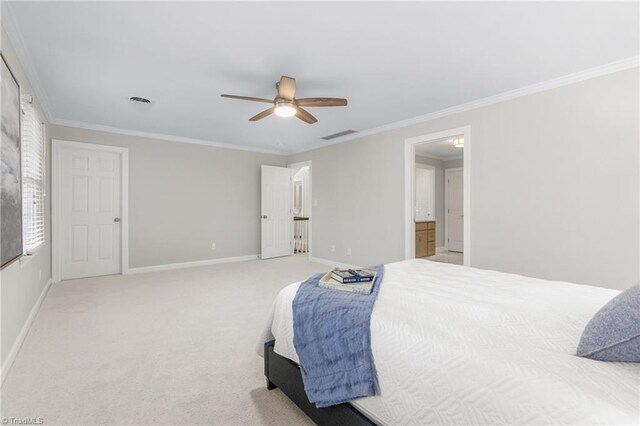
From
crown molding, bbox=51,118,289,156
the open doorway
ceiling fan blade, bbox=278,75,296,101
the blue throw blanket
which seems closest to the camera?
the blue throw blanket

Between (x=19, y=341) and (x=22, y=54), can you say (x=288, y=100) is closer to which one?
(x=22, y=54)

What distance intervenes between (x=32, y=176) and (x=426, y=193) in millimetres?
6745

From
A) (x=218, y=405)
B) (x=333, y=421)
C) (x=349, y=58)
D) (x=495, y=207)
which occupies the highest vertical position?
(x=349, y=58)

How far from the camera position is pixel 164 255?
5250 mm

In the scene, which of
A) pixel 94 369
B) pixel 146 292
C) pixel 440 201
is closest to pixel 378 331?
pixel 94 369

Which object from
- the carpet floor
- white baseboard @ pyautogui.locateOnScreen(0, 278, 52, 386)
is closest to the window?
white baseboard @ pyautogui.locateOnScreen(0, 278, 52, 386)

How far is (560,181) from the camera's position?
3.03 meters

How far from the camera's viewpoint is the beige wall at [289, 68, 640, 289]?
8.84 feet

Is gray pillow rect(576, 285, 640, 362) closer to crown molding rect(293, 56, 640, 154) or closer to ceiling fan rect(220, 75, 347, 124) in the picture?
ceiling fan rect(220, 75, 347, 124)

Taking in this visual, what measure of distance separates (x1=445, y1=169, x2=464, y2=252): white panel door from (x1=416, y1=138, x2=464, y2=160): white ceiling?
41 centimetres

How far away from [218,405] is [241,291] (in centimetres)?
227

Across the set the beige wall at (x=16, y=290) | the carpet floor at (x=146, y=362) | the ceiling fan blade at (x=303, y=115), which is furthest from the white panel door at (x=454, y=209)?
the beige wall at (x=16, y=290)

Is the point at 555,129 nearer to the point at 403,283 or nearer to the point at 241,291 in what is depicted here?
the point at 403,283

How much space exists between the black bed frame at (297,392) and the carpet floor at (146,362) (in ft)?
0.33
